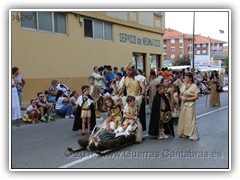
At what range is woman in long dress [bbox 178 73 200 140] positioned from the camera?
296 inches

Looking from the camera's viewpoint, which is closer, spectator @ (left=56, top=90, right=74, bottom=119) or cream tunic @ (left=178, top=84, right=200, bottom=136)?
cream tunic @ (left=178, top=84, right=200, bottom=136)

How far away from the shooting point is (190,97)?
7539 mm

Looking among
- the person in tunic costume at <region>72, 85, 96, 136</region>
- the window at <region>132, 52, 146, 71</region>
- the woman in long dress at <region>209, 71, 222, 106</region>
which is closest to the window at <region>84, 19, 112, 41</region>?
the window at <region>132, 52, 146, 71</region>

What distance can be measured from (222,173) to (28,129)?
6.22 metres

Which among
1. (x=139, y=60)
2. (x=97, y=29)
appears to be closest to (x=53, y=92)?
(x=97, y=29)

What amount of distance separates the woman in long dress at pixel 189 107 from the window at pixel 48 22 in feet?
24.3

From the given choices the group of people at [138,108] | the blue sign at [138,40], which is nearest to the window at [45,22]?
the group of people at [138,108]

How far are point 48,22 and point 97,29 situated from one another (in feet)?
12.3

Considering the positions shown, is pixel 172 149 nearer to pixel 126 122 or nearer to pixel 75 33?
pixel 126 122

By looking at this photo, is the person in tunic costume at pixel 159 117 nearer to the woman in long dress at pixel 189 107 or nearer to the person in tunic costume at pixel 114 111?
the woman in long dress at pixel 189 107

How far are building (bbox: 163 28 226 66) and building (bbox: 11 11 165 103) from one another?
25.3 feet

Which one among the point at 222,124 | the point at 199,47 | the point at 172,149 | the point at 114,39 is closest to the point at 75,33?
the point at 114,39

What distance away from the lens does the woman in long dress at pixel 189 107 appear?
→ 24.7 ft

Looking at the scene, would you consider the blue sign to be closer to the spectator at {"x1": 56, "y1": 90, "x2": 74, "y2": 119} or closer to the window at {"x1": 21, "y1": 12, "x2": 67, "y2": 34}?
the window at {"x1": 21, "y1": 12, "x2": 67, "y2": 34}
